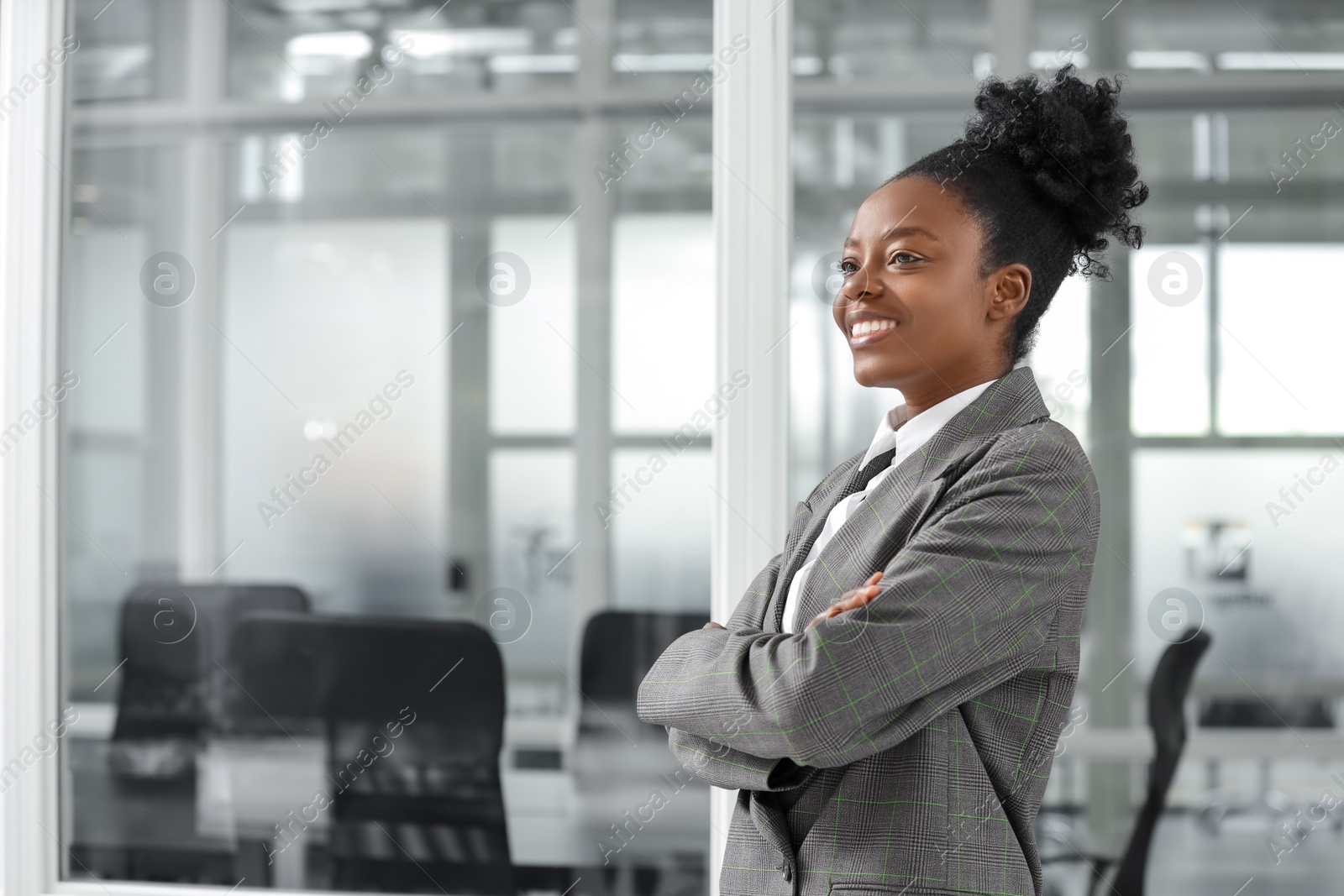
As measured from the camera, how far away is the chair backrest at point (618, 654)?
6.63 ft

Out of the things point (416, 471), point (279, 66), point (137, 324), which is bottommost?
point (416, 471)

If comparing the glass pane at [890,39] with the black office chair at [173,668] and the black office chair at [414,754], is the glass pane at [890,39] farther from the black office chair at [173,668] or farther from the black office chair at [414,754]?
the black office chair at [173,668]

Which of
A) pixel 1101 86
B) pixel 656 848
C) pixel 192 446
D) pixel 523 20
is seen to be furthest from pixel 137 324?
pixel 1101 86

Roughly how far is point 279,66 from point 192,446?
0.76 m

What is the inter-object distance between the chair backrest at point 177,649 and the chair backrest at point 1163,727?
158 cm

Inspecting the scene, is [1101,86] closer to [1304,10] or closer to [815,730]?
[815,730]

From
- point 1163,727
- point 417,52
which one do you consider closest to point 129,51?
point 417,52

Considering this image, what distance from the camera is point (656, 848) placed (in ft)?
6.58

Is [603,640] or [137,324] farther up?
[137,324]

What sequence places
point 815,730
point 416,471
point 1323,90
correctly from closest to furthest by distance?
point 815,730, point 1323,90, point 416,471

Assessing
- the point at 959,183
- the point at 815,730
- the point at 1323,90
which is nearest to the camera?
the point at 815,730

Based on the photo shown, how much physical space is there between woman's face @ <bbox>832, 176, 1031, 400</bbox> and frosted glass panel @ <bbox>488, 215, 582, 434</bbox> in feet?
2.91

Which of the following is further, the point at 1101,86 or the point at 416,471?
the point at 416,471

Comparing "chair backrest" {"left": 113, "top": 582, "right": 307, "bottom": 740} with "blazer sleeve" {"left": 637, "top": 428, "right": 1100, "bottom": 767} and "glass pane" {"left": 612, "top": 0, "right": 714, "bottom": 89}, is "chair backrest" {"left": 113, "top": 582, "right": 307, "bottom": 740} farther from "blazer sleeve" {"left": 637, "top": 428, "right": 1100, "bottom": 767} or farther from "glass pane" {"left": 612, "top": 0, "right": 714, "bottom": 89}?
"blazer sleeve" {"left": 637, "top": 428, "right": 1100, "bottom": 767}
